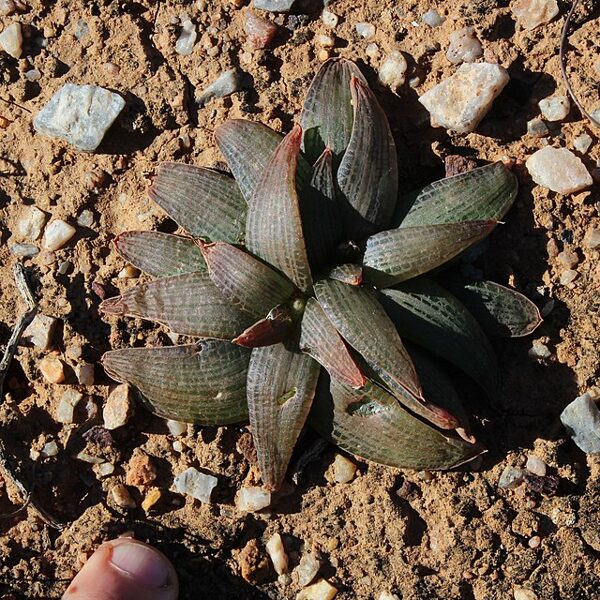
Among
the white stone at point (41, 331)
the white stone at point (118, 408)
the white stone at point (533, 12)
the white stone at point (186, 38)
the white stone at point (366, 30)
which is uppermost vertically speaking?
the white stone at point (533, 12)

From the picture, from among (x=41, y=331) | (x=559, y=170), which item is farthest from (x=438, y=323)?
(x=41, y=331)

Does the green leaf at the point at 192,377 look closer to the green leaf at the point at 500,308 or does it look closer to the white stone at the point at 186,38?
the green leaf at the point at 500,308

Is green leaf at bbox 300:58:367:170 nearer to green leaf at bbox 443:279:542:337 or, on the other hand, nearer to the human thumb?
green leaf at bbox 443:279:542:337

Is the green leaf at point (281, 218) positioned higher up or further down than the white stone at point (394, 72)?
further down

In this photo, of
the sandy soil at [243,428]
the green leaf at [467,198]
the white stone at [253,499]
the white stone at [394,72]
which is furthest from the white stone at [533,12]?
the white stone at [253,499]

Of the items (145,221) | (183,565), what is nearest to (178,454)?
(183,565)
